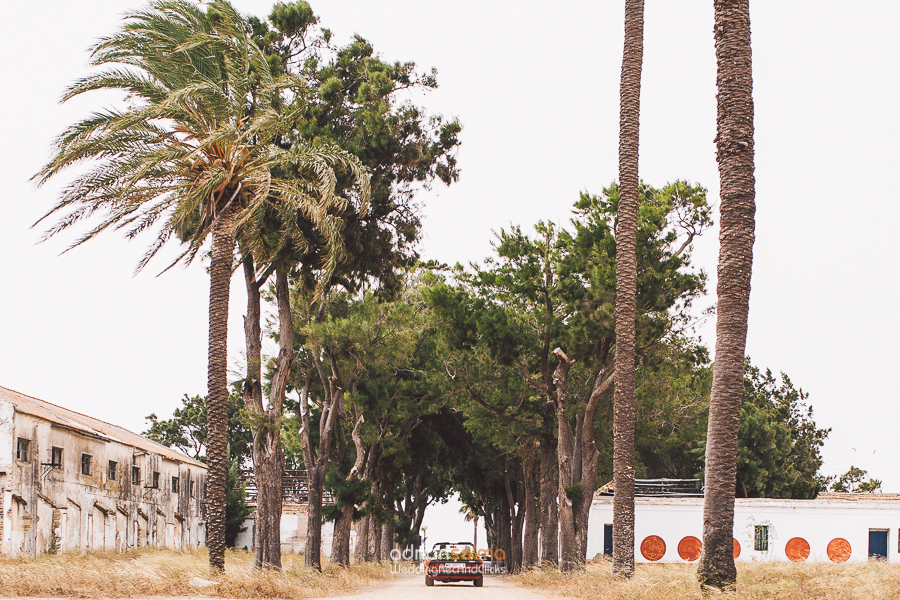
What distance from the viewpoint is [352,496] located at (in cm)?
3269

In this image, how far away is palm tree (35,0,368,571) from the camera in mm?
19281

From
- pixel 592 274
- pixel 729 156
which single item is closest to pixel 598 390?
pixel 592 274

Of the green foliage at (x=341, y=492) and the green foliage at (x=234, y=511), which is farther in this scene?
the green foliage at (x=234, y=511)

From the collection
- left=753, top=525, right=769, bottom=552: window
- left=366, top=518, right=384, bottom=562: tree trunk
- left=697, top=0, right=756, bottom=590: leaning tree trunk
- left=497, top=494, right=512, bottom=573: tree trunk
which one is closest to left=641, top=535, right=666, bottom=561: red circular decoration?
left=753, top=525, right=769, bottom=552: window

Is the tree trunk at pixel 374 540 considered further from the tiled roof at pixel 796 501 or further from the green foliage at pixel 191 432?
the green foliage at pixel 191 432

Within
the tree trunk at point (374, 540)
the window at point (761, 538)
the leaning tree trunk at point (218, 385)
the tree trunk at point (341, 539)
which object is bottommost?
the tree trunk at point (374, 540)

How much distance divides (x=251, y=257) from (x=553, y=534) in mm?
15746

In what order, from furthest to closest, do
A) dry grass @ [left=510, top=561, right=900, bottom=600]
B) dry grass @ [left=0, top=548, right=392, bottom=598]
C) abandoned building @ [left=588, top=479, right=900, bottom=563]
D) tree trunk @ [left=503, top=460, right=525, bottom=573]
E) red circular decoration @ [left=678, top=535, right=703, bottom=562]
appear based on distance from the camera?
tree trunk @ [left=503, top=460, right=525, bottom=573], red circular decoration @ [left=678, top=535, right=703, bottom=562], abandoned building @ [left=588, top=479, right=900, bottom=563], dry grass @ [left=0, top=548, right=392, bottom=598], dry grass @ [left=510, top=561, right=900, bottom=600]

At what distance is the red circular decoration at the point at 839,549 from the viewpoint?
136 ft

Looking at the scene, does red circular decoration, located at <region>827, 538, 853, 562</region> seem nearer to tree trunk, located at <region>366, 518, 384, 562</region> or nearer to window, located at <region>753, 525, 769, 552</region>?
window, located at <region>753, 525, 769, 552</region>

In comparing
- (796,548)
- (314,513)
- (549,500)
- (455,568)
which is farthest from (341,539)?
(796,548)

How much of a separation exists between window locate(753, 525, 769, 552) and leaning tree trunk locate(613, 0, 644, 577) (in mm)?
25305

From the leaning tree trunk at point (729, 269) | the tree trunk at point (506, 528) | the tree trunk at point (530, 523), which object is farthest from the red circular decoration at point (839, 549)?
the leaning tree trunk at point (729, 269)

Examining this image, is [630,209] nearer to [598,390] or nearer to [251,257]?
[598,390]
